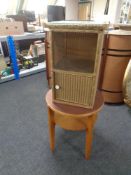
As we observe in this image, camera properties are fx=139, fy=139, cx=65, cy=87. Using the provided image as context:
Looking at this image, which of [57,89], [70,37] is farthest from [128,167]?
[70,37]

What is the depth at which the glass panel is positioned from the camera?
3.04 feet

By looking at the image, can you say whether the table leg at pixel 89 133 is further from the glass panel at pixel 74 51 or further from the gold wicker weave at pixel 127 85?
the gold wicker weave at pixel 127 85

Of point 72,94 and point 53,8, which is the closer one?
point 72,94

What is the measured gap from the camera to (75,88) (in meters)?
0.98

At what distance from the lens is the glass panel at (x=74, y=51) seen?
93 cm

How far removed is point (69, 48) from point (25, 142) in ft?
3.25

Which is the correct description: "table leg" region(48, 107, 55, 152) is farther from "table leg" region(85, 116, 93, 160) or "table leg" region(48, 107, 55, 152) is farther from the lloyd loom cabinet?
"table leg" region(85, 116, 93, 160)

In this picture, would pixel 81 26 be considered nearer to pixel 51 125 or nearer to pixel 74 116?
pixel 74 116

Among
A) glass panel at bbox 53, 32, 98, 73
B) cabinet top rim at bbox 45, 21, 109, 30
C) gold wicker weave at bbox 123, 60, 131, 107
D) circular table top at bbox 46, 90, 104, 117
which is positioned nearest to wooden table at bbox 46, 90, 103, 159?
circular table top at bbox 46, 90, 104, 117

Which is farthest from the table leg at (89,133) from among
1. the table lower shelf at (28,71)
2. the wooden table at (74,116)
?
the table lower shelf at (28,71)

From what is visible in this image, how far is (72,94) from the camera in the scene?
1.01 meters

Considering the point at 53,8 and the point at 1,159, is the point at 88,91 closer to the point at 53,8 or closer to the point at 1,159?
the point at 1,159

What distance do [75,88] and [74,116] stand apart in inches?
7.7

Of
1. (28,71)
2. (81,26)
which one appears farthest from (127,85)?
(28,71)
